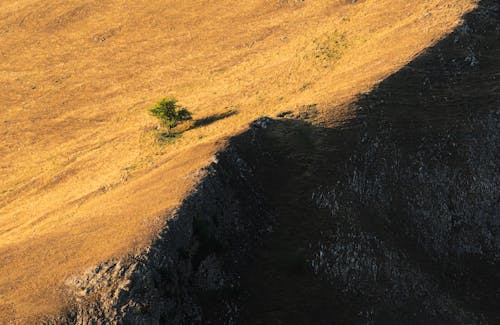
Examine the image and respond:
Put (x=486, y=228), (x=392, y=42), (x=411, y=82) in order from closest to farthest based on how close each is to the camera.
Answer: (x=486, y=228), (x=411, y=82), (x=392, y=42)

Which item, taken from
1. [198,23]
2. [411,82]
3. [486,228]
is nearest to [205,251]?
[486,228]

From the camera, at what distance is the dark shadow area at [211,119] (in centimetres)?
6123

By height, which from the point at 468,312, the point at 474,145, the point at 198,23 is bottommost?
the point at 468,312

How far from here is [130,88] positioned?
81688 millimetres

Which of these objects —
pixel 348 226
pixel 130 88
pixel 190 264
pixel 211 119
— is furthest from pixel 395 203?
pixel 130 88

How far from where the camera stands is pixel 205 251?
1378 inches

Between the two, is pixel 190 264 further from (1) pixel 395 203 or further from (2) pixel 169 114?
(2) pixel 169 114

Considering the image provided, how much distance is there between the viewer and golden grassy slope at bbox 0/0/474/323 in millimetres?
36375

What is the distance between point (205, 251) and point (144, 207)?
5.60 metres

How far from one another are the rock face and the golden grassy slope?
2408 mm

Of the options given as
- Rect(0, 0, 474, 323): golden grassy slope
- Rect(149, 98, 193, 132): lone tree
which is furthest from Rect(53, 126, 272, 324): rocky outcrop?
Rect(149, 98, 193, 132): lone tree

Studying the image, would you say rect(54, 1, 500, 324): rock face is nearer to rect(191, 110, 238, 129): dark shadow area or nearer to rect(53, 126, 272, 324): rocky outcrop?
rect(53, 126, 272, 324): rocky outcrop

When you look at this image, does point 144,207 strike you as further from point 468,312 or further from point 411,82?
point 411,82

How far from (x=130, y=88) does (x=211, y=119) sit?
963 inches
